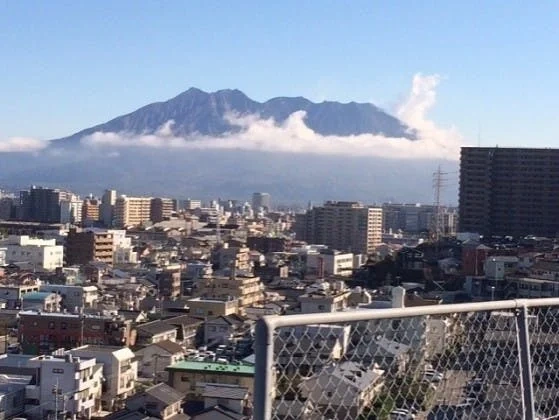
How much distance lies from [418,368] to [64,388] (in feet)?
18.9

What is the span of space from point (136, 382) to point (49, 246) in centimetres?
1203

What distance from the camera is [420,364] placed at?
1.20m

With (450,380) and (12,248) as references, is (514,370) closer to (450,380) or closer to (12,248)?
(450,380)

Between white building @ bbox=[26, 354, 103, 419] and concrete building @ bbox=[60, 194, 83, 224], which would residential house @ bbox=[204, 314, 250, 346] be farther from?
concrete building @ bbox=[60, 194, 83, 224]

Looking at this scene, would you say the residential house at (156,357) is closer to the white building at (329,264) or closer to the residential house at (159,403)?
the residential house at (159,403)

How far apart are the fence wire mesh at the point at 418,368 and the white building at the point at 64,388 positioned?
547 cm

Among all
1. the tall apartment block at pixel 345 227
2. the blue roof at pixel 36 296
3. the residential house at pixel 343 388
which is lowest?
A: the blue roof at pixel 36 296

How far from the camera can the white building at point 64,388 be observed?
6.48m

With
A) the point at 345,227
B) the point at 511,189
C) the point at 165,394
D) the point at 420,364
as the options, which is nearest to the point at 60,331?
the point at 165,394

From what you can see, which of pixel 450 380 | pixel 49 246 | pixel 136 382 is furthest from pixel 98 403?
pixel 49 246

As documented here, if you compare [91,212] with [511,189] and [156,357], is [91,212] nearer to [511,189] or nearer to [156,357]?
[511,189]

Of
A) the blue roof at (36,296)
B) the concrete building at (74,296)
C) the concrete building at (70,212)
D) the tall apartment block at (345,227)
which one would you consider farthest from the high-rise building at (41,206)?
the blue roof at (36,296)

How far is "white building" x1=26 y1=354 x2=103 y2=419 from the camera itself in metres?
6.48

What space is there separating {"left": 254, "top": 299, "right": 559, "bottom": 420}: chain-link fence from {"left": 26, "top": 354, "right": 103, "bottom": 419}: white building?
5473 mm
